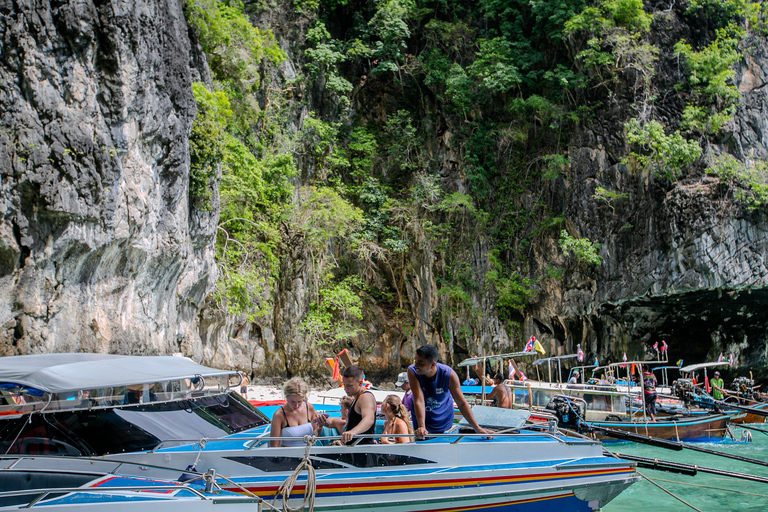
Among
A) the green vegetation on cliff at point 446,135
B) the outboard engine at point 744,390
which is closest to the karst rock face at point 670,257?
the green vegetation on cliff at point 446,135

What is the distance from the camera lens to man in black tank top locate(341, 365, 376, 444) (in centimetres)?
530

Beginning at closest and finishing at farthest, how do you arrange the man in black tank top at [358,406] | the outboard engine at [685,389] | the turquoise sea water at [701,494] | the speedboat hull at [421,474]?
the speedboat hull at [421,474] → the man in black tank top at [358,406] → the turquoise sea water at [701,494] → the outboard engine at [685,389]

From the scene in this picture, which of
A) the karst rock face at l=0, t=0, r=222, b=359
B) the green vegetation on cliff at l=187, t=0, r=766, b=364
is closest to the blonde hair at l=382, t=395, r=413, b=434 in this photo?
the karst rock face at l=0, t=0, r=222, b=359

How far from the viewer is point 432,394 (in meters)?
5.45

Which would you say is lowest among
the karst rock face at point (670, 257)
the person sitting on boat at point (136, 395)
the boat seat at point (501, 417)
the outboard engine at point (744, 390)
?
the outboard engine at point (744, 390)

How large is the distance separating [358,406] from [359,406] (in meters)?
0.01

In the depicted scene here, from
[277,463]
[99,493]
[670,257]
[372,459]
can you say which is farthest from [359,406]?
[670,257]

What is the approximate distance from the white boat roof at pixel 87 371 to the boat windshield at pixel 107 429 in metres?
0.30

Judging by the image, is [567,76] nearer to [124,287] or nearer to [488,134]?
[488,134]

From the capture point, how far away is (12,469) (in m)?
4.72

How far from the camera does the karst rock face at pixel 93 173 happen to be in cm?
995

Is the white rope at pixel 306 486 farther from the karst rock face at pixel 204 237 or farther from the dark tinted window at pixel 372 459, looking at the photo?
the karst rock face at pixel 204 237

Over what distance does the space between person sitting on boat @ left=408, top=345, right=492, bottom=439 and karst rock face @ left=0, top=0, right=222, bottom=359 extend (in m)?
7.70

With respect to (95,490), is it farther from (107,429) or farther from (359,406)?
(359,406)
